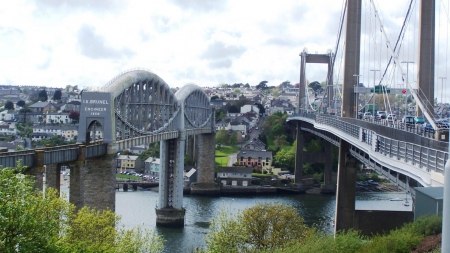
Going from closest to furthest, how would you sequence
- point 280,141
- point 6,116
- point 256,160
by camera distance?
1. point 256,160
2. point 280,141
3. point 6,116

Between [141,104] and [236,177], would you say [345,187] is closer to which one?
[141,104]

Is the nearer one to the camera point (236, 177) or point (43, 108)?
point (236, 177)

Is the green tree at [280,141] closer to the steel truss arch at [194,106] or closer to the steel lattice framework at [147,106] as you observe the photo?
the steel truss arch at [194,106]

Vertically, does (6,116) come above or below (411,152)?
above

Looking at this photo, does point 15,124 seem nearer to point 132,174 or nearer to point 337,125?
point 132,174

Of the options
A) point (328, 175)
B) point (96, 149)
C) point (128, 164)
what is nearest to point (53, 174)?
point (96, 149)

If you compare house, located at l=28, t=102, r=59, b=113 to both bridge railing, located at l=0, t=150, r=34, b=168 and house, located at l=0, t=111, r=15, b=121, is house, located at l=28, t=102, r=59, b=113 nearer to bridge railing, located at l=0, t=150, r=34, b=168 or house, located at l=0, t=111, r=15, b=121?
house, located at l=0, t=111, r=15, b=121
